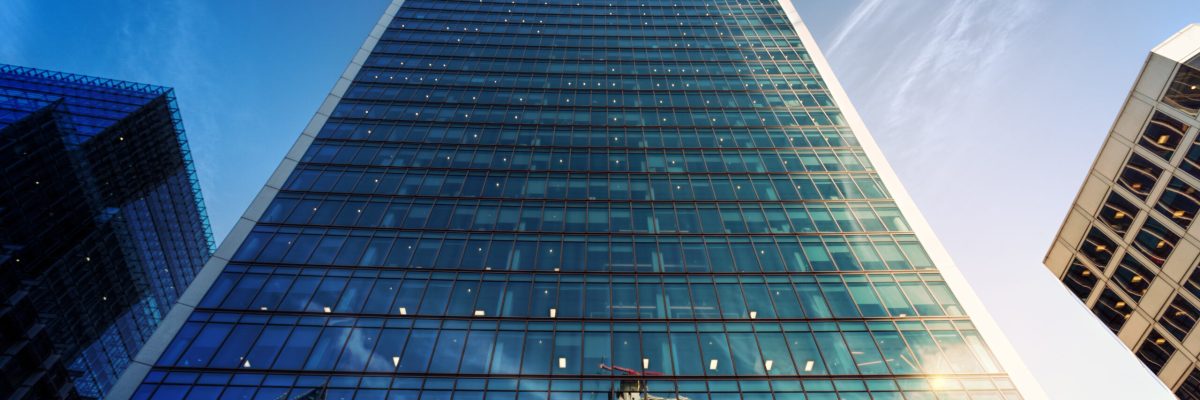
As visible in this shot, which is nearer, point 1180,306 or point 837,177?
point 1180,306

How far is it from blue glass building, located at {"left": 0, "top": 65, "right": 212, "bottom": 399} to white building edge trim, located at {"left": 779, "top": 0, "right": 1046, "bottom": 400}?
51.8 metres

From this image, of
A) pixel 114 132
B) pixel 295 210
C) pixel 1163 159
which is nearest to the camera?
pixel 295 210

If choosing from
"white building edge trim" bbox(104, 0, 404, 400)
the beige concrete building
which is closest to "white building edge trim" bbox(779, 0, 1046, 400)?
the beige concrete building

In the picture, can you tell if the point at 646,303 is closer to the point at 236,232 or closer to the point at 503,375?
the point at 503,375

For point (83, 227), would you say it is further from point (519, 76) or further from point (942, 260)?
point (942, 260)

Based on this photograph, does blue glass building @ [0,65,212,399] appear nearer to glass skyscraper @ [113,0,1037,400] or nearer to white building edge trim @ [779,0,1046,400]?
glass skyscraper @ [113,0,1037,400]

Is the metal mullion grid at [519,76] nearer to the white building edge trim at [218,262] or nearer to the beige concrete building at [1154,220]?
the white building edge trim at [218,262]

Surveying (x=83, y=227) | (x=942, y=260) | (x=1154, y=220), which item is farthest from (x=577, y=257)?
(x=83, y=227)

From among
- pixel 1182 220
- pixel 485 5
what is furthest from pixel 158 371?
pixel 1182 220

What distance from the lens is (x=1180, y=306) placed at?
102 ft

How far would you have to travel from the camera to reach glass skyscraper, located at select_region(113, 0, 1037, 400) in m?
22.2

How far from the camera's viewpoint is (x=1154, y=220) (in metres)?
32.6

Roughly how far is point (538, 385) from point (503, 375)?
1542 mm

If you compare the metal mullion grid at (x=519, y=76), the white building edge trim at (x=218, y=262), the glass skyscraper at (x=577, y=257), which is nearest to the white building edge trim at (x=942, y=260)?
the glass skyscraper at (x=577, y=257)
